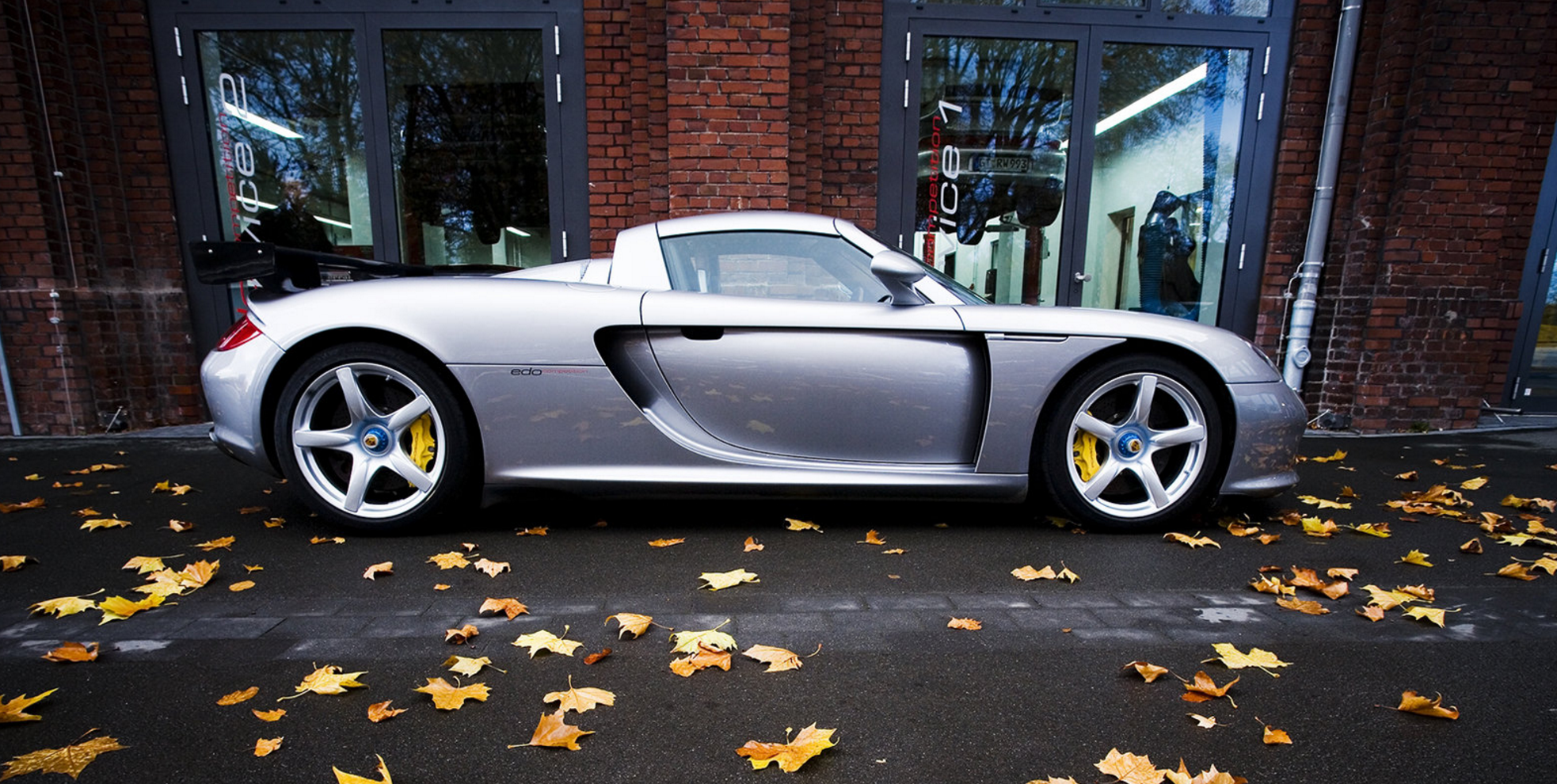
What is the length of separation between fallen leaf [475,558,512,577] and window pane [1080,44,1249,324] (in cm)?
479

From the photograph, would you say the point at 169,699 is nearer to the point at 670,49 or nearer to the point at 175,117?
the point at 670,49

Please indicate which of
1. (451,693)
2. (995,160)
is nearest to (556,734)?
(451,693)

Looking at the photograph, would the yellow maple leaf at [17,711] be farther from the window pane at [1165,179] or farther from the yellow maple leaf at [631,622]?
the window pane at [1165,179]

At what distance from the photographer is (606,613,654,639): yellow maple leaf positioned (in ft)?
5.63

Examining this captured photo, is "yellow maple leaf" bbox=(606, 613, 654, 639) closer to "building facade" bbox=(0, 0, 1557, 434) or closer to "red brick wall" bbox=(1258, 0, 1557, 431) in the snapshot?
"building facade" bbox=(0, 0, 1557, 434)

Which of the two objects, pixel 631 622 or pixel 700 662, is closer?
pixel 700 662

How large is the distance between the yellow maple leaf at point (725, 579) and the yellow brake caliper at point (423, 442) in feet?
3.81

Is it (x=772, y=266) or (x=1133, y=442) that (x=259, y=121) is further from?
(x=1133, y=442)

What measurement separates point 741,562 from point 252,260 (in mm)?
2098

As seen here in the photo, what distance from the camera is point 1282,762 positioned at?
1234mm

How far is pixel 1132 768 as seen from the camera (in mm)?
1208

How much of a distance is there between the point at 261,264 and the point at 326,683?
1.76 metres

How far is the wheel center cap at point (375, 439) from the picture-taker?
2.45 meters

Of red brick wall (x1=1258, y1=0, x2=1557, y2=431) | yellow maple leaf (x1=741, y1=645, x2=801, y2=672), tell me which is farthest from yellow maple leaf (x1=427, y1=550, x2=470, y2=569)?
red brick wall (x1=1258, y1=0, x2=1557, y2=431)
